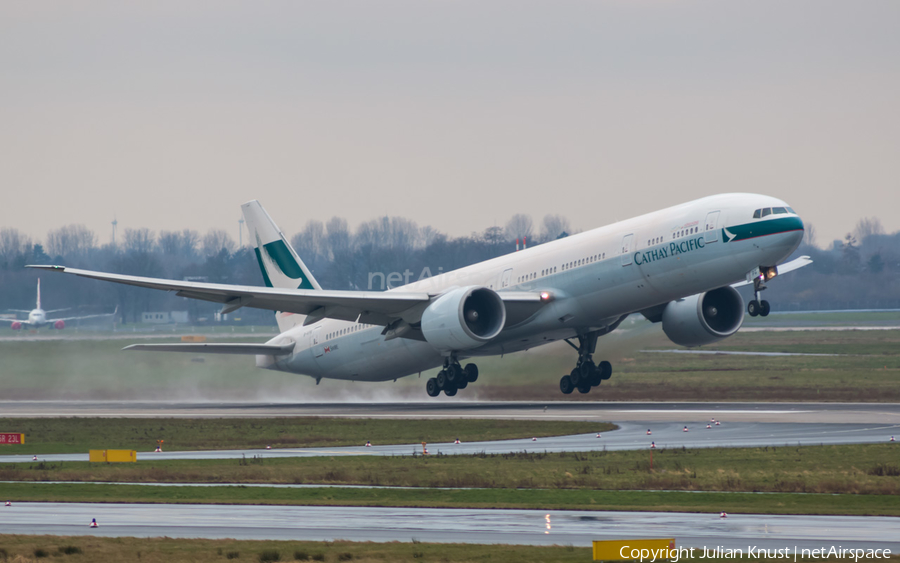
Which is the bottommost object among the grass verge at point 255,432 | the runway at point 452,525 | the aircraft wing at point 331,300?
the runway at point 452,525

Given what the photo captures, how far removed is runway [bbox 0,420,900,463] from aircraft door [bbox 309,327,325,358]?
18235 millimetres

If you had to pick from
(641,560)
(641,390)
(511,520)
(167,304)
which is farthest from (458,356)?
(167,304)

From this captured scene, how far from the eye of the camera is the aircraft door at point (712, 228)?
3766 centimetres

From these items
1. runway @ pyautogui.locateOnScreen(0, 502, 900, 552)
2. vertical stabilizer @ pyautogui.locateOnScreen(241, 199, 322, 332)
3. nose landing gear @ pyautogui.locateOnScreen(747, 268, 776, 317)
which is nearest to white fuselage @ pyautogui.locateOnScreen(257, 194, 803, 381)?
nose landing gear @ pyautogui.locateOnScreen(747, 268, 776, 317)

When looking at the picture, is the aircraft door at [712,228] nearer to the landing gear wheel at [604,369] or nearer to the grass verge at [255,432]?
the grass verge at [255,432]

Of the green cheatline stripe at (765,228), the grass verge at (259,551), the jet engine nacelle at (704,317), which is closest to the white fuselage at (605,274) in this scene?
the green cheatline stripe at (765,228)

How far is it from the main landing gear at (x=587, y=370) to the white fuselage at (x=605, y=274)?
1.54 m

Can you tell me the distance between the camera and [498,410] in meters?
46.5

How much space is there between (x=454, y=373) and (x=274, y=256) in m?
14.3

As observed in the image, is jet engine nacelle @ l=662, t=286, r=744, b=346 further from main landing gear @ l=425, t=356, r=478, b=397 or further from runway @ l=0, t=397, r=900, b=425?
main landing gear @ l=425, t=356, r=478, b=397

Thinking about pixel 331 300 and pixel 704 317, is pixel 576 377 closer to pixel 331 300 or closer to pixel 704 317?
pixel 704 317

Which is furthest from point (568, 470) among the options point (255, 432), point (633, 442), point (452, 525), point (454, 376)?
point (454, 376)

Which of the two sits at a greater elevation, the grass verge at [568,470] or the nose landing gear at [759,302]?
the nose landing gear at [759,302]

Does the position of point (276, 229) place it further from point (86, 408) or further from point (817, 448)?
point (817, 448)
